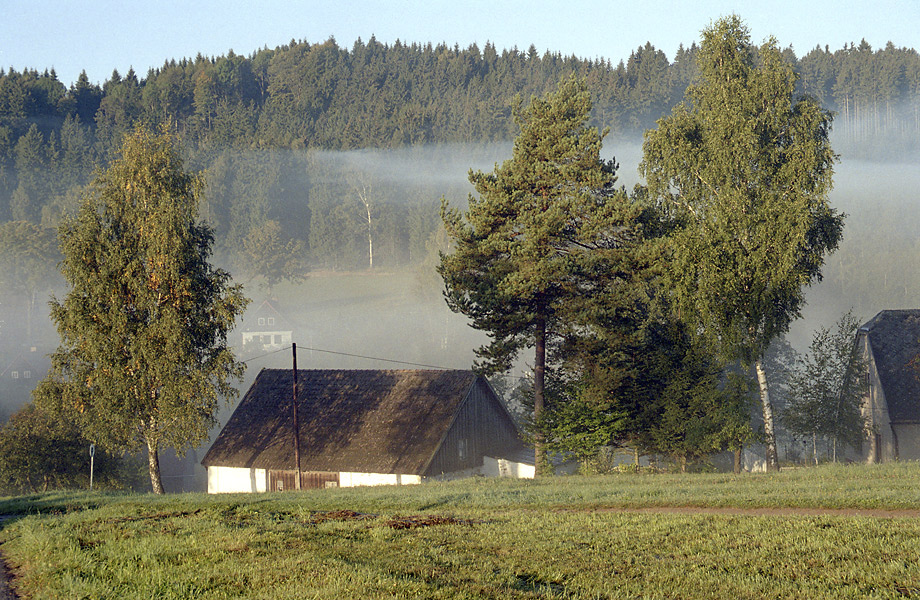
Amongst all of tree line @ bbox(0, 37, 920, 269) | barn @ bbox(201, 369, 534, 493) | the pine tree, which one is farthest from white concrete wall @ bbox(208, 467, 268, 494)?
tree line @ bbox(0, 37, 920, 269)

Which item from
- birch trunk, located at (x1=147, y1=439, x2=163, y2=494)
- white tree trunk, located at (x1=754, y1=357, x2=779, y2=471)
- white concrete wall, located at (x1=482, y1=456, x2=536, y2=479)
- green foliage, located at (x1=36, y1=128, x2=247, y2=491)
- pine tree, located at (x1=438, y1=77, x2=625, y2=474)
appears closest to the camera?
green foliage, located at (x1=36, y1=128, x2=247, y2=491)

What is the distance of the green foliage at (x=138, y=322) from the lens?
3247cm

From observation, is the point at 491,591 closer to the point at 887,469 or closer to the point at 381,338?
the point at 887,469

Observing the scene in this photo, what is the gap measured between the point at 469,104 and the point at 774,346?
425ft

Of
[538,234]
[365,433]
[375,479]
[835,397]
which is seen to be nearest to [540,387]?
[538,234]

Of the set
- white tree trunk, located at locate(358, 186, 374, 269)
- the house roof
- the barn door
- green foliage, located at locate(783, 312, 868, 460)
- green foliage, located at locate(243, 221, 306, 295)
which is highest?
white tree trunk, located at locate(358, 186, 374, 269)

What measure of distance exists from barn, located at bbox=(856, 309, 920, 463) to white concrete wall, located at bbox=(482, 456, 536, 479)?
18.6m

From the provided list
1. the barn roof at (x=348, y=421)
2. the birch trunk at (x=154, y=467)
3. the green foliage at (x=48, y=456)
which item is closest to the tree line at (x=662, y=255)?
the barn roof at (x=348, y=421)

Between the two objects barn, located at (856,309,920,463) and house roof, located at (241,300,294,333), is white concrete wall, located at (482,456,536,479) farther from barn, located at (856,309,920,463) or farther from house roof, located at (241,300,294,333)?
house roof, located at (241,300,294,333)

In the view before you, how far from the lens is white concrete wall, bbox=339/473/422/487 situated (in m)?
39.3

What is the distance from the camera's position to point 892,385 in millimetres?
43125

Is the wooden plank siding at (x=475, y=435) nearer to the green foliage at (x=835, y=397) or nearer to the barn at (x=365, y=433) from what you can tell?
the barn at (x=365, y=433)

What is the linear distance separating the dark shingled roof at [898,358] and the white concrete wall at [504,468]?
1895cm

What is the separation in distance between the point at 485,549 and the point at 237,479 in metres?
34.7
